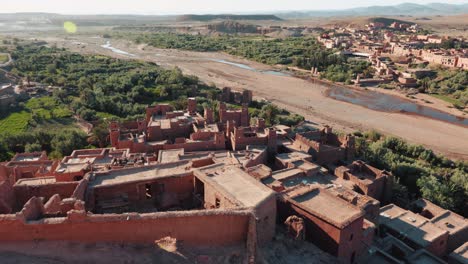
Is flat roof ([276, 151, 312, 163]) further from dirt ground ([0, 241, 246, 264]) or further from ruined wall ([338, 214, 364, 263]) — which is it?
dirt ground ([0, 241, 246, 264])

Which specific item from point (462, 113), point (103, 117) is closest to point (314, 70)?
point (462, 113)

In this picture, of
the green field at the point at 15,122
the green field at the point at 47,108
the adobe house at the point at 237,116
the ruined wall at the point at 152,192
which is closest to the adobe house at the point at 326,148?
the adobe house at the point at 237,116

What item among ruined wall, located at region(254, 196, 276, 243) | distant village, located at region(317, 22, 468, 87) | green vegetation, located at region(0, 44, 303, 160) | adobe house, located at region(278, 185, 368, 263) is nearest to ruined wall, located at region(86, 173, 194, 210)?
ruined wall, located at region(254, 196, 276, 243)

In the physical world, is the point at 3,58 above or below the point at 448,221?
above

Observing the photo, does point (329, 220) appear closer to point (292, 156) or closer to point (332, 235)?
point (332, 235)

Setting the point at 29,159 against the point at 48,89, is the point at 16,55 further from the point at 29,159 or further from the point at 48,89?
the point at 29,159

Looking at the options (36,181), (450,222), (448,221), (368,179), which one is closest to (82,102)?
(36,181)

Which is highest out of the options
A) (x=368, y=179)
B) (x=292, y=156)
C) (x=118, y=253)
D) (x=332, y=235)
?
(x=118, y=253)
